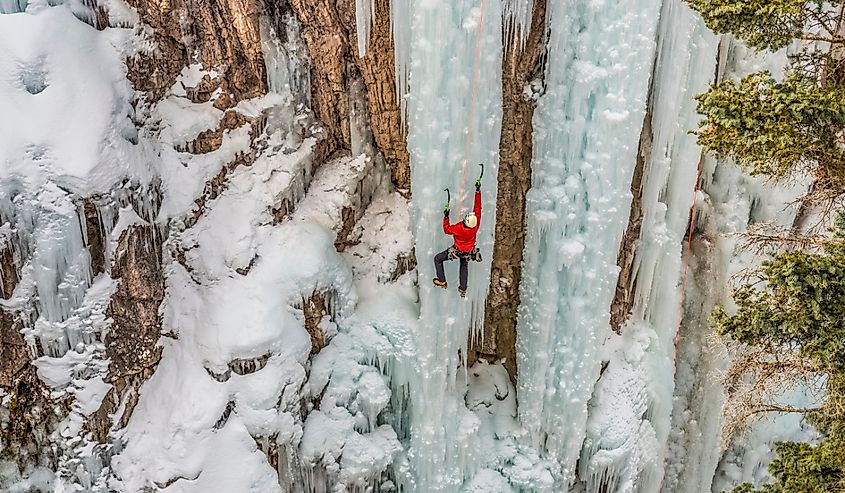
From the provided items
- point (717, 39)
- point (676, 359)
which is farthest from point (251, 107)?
point (676, 359)

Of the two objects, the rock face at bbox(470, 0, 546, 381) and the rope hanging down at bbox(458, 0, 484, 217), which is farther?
the rock face at bbox(470, 0, 546, 381)

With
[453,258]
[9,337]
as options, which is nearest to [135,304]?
[9,337]

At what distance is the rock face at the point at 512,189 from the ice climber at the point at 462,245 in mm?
676

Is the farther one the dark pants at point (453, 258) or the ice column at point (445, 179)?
the dark pants at point (453, 258)

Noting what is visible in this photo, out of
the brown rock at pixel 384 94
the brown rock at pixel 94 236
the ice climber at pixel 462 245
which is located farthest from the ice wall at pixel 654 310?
the brown rock at pixel 94 236

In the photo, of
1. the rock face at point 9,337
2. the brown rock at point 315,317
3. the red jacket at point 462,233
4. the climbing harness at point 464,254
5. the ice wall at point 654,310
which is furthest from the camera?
the brown rock at point 315,317

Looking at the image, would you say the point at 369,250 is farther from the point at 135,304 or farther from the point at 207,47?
the point at 207,47

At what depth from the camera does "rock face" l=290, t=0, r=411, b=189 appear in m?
6.88

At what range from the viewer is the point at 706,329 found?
9.27 meters

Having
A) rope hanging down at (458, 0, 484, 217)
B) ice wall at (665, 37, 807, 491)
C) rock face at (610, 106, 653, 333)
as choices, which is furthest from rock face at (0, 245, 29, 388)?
ice wall at (665, 37, 807, 491)

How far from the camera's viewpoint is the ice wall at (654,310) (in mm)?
7254

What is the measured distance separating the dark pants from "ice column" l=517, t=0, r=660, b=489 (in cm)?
100

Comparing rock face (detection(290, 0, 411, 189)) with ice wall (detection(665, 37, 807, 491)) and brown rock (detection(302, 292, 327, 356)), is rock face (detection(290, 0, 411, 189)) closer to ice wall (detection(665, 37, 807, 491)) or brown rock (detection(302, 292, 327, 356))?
brown rock (detection(302, 292, 327, 356))

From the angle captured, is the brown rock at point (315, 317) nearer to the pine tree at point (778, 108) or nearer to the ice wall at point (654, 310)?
the ice wall at point (654, 310)
